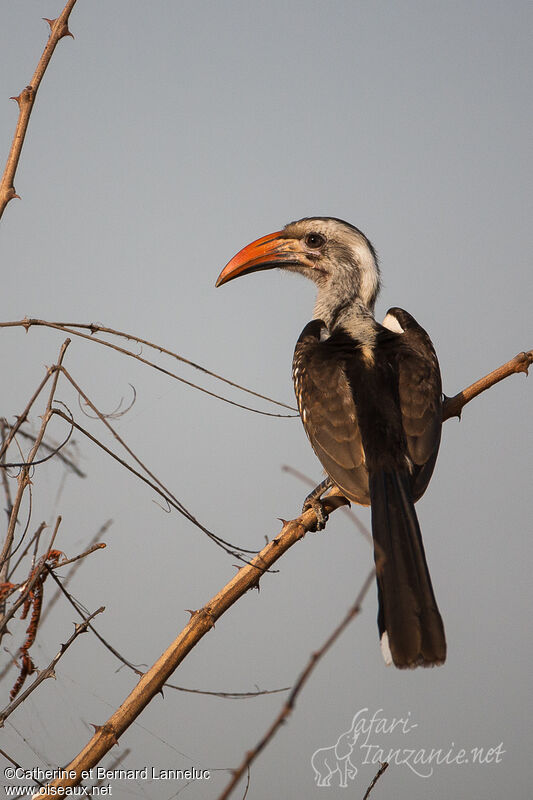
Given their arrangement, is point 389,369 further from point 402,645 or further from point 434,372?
point 402,645

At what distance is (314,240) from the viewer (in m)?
4.54

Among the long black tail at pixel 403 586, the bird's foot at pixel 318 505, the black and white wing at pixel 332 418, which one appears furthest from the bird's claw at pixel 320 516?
the long black tail at pixel 403 586

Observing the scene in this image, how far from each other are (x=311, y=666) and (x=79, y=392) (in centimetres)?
125

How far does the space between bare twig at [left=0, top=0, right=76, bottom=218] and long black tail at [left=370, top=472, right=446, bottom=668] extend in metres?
1.31

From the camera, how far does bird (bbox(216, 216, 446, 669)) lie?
216 cm

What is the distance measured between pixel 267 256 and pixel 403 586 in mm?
2666

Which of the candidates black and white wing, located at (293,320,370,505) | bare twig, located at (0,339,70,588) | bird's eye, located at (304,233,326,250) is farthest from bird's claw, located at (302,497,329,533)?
bird's eye, located at (304,233,326,250)

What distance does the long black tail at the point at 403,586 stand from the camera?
6.86 feet

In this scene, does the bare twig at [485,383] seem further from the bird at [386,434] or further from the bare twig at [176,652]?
the bare twig at [176,652]

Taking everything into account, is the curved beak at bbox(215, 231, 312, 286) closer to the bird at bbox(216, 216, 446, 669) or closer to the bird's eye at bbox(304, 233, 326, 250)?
the bird's eye at bbox(304, 233, 326, 250)

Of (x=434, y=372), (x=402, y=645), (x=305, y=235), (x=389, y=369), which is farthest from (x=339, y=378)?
(x=305, y=235)

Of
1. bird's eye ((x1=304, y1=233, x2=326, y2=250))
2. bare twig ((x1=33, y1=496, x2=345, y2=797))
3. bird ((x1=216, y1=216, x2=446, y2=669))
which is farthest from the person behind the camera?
bird's eye ((x1=304, y1=233, x2=326, y2=250))

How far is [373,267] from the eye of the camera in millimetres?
4363

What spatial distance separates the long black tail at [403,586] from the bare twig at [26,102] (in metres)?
1.31
